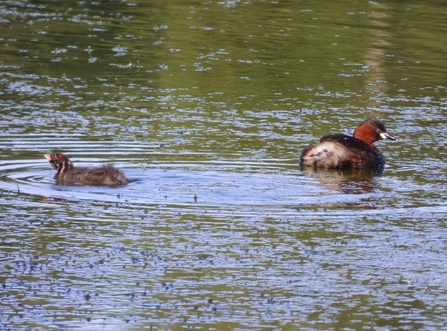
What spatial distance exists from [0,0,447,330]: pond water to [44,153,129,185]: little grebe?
0.14 m

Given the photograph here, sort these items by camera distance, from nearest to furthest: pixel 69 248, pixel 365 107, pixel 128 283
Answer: pixel 128 283, pixel 69 248, pixel 365 107

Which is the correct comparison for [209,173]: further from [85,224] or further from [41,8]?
[41,8]

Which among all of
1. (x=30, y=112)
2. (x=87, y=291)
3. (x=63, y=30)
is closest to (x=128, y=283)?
(x=87, y=291)

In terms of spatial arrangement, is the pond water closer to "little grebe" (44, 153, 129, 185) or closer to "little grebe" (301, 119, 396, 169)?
"little grebe" (44, 153, 129, 185)

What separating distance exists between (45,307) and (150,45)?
14876mm

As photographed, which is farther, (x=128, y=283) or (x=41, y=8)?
(x=41, y=8)

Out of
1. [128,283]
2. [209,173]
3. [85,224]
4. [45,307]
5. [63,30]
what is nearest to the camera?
[45,307]

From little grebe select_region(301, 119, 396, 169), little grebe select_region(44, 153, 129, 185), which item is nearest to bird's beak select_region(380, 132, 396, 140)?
little grebe select_region(301, 119, 396, 169)

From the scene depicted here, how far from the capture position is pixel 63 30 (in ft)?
77.0

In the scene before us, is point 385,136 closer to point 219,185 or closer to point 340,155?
point 340,155

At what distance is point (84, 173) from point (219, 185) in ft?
4.57

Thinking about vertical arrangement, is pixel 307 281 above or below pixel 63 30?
above

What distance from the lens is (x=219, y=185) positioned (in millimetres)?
11172

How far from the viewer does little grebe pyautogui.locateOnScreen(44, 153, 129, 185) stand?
1112cm
